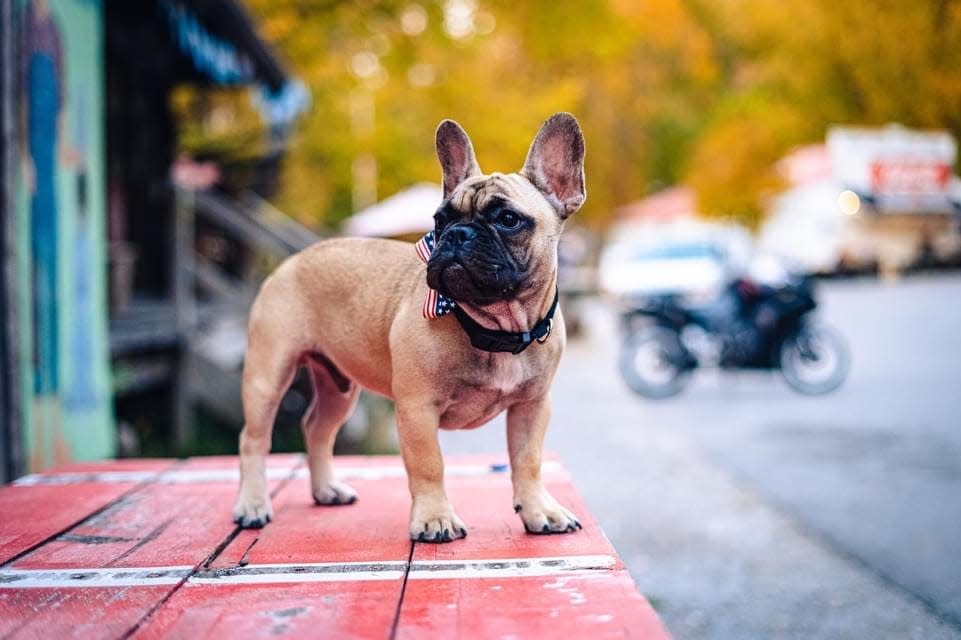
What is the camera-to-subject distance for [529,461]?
2.82 m

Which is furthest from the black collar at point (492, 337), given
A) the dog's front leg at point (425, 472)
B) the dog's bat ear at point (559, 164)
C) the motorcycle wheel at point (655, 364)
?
the motorcycle wheel at point (655, 364)

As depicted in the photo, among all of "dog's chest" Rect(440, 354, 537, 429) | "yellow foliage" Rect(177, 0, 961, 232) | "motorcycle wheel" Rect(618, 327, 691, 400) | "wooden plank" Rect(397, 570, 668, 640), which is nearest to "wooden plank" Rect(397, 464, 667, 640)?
"wooden plank" Rect(397, 570, 668, 640)

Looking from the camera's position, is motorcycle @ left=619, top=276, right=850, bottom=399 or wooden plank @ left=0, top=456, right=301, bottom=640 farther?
motorcycle @ left=619, top=276, right=850, bottom=399

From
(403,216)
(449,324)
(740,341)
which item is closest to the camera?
(449,324)

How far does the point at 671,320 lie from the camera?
1165cm

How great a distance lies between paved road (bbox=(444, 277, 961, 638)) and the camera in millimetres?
4582

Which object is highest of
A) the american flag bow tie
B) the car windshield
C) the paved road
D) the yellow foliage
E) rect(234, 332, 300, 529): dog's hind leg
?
the yellow foliage

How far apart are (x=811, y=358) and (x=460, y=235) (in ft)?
31.7

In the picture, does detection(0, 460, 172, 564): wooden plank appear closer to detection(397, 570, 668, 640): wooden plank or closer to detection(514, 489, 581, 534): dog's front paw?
detection(397, 570, 668, 640): wooden plank

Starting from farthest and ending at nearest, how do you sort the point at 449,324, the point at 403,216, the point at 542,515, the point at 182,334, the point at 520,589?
the point at 403,216 < the point at 182,334 < the point at 542,515 < the point at 449,324 < the point at 520,589

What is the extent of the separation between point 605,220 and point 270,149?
32.2m

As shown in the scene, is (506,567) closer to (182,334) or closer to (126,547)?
(126,547)

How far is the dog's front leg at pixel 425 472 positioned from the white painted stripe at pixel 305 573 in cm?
21

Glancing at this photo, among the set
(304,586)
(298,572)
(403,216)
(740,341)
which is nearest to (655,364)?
(740,341)
